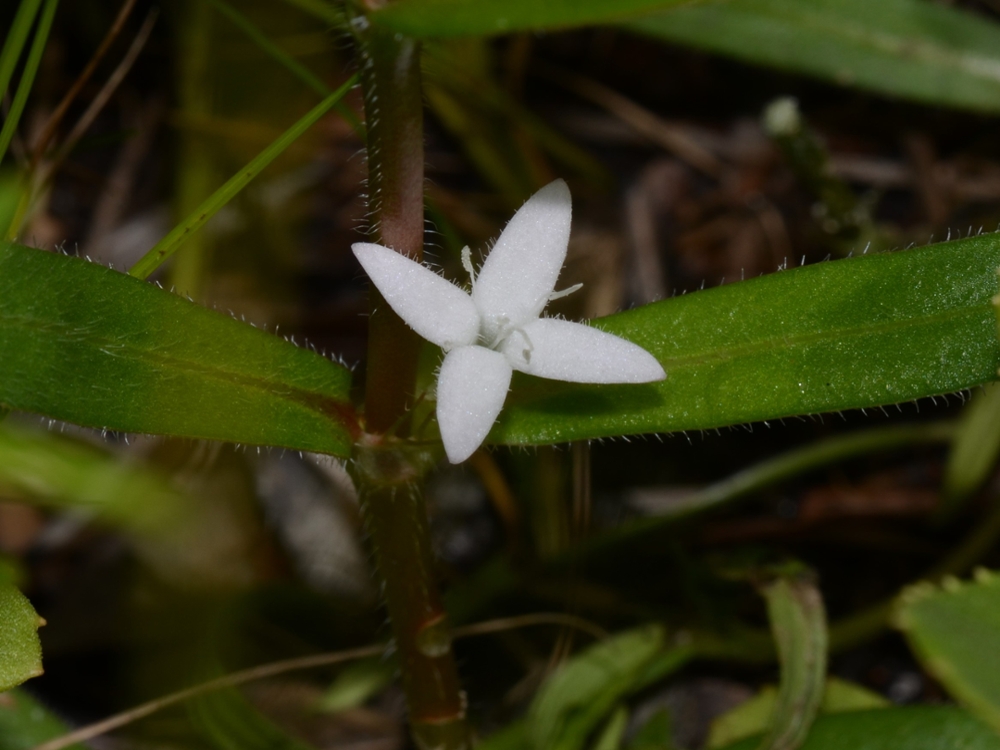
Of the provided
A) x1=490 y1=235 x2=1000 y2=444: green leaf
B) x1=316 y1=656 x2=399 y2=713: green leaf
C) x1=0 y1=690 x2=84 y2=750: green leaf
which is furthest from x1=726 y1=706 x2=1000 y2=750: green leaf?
x1=0 y1=690 x2=84 y2=750: green leaf

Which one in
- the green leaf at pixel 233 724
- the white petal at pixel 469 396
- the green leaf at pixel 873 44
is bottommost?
the green leaf at pixel 233 724

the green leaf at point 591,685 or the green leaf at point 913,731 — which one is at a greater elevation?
the green leaf at point 591,685

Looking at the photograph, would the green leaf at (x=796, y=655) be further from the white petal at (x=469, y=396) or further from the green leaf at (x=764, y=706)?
the white petal at (x=469, y=396)

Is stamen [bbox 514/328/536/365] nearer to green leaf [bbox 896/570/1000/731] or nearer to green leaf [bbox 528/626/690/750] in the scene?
green leaf [bbox 896/570/1000/731]

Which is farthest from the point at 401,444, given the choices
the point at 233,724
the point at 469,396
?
the point at 233,724

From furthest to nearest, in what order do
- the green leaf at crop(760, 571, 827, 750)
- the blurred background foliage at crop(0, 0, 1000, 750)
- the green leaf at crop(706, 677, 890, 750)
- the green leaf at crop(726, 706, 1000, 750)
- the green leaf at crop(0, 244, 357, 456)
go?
the blurred background foliage at crop(0, 0, 1000, 750) < the green leaf at crop(706, 677, 890, 750) < the green leaf at crop(760, 571, 827, 750) < the green leaf at crop(726, 706, 1000, 750) < the green leaf at crop(0, 244, 357, 456)

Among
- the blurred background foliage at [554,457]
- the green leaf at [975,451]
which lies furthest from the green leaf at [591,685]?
the green leaf at [975,451]
